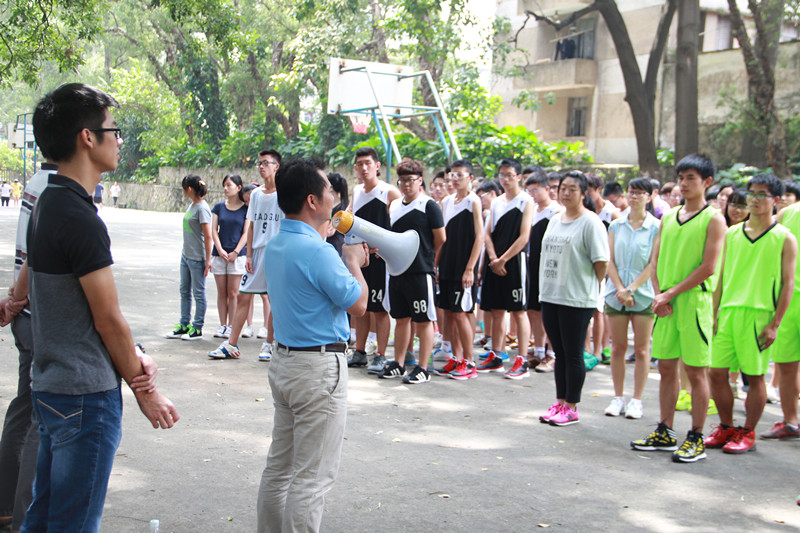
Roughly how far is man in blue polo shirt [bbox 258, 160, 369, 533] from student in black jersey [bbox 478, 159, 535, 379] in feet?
15.1

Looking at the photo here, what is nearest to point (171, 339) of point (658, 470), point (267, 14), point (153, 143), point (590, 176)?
point (590, 176)

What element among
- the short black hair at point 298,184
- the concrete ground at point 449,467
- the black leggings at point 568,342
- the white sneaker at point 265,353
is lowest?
the concrete ground at point 449,467

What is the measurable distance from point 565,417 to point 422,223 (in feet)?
7.53

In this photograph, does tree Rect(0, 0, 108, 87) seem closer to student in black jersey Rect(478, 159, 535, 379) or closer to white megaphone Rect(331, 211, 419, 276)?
student in black jersey Rect(478, 159, 535, 379)

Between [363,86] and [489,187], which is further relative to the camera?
[363,86]

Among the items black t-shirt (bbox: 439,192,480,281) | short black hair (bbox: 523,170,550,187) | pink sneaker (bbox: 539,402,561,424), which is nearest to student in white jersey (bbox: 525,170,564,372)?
short black hair (bbox: 523,170,550,187)

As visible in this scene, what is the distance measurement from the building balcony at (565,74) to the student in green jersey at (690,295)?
2364 centimetres

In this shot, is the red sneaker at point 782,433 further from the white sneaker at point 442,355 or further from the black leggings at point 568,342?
the white sneaker at point 442,355

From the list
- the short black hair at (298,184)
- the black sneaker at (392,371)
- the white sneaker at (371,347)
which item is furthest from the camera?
the white sneaker at (371,347)

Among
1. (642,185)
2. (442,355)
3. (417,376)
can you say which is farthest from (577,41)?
(417,376)

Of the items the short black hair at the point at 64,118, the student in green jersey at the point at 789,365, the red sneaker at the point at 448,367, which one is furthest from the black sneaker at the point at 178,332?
the short black hair at the point at 64,118

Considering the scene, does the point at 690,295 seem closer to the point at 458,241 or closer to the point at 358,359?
the point at 458,241

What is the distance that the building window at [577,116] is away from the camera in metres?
29.9

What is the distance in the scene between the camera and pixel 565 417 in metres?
6.03
